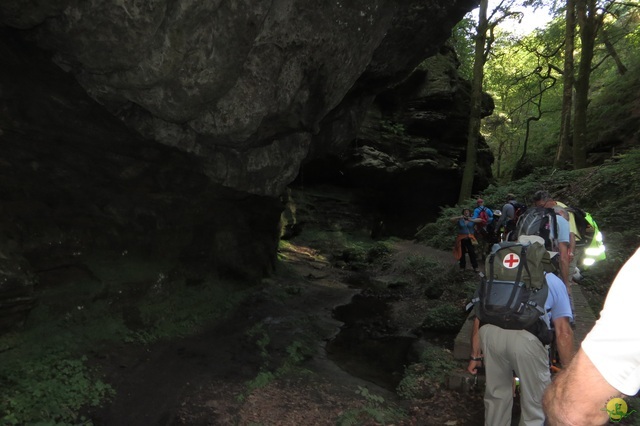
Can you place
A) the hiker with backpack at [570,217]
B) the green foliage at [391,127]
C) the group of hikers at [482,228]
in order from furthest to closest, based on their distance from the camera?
1. the green foliage at [391,127]
2. the group of hikers at [482,228]
3. the hiker with backpack at [570,217]

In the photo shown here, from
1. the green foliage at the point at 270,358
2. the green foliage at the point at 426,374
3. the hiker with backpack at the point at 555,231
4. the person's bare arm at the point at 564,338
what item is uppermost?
the hiker with backpack at the point at 555,231

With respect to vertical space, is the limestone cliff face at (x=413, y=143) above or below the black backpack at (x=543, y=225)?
above

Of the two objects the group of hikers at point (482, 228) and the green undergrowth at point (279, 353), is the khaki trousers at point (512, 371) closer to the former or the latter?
the green undergrowth at point (279, 353)

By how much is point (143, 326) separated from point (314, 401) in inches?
163

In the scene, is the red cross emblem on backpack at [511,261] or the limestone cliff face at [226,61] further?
the limestone cliff face at [226,61]

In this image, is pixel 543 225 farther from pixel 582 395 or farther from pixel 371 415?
pixel 582 395

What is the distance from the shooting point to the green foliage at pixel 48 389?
4.86 meters

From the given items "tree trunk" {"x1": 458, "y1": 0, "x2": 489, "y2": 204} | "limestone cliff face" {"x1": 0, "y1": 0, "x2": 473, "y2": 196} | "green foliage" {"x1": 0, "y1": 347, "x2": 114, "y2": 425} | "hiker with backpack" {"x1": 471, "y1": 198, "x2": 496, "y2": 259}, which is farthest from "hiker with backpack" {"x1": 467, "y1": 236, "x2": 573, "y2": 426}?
"tree trunk" {"x1": 458, "y1": 0, "x2": 489, "y2": 204}

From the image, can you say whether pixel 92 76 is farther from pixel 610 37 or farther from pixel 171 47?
pixel 610 37

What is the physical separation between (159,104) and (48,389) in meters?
4.55

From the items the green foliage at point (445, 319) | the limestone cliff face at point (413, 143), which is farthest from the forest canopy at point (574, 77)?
the green foliage at point (445, 319)

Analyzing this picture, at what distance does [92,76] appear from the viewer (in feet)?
18.8

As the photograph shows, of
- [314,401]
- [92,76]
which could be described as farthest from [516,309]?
[92,76]

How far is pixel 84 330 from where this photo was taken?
6.93 m
